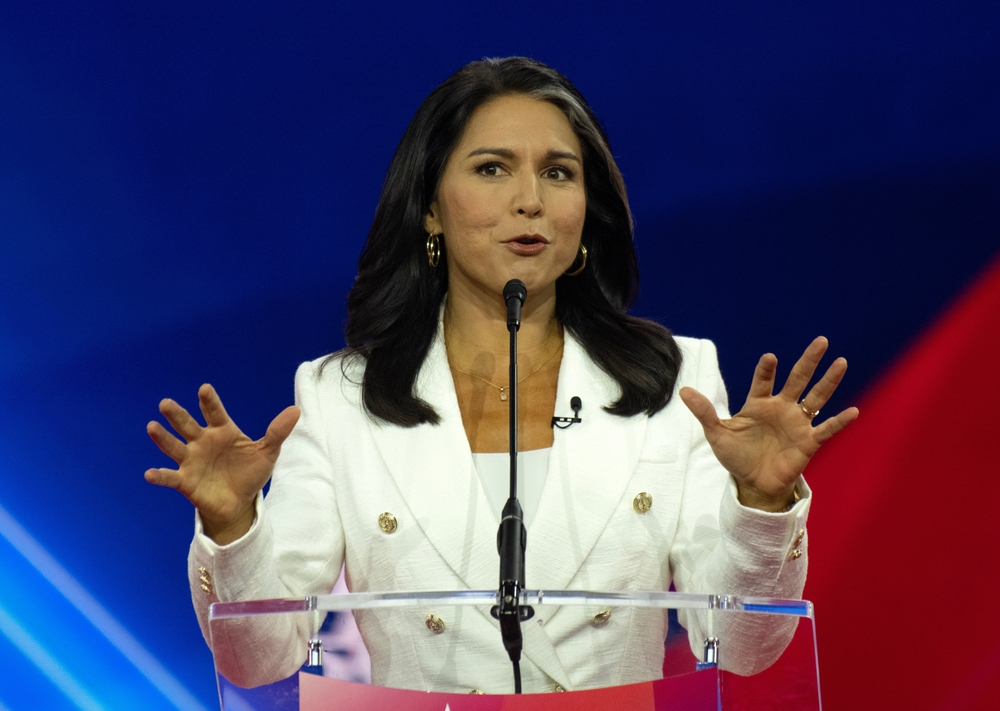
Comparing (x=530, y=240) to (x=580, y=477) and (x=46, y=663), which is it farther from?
(x=46, y=663)

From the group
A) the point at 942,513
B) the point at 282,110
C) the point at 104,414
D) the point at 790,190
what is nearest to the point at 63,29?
the point at 282,110

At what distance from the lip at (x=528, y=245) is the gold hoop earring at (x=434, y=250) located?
29 cm

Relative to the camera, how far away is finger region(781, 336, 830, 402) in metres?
1.60

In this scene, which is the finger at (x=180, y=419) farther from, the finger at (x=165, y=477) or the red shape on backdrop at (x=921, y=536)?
the red shape on backdrop at (x=921, y=536)

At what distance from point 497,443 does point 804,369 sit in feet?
2.62

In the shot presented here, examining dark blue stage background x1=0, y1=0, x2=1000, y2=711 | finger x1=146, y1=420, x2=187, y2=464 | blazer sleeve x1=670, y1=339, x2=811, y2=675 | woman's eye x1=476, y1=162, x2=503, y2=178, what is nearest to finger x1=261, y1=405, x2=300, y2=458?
finger x1=146, y1=420, x2=187, y2=464

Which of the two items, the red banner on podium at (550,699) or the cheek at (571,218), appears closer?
the red banner on podium at (550,699)

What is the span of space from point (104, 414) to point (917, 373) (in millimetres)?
2004

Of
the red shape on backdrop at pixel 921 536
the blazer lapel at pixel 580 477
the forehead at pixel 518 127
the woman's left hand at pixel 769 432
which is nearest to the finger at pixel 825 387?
the woman's left hand at pixel 769 432

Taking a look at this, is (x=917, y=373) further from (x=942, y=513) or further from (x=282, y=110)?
(x=282, y=110)

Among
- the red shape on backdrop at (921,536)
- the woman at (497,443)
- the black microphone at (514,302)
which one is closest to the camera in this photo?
the woman at (497,443)

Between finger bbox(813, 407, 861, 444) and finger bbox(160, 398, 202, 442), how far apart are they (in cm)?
85

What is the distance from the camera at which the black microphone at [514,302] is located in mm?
1779

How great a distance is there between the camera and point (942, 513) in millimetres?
2781
